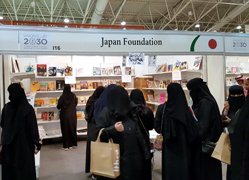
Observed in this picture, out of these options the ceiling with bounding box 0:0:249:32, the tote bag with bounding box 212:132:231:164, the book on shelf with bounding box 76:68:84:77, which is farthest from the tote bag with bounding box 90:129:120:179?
the ceiling with bounding box 0:0:249:32

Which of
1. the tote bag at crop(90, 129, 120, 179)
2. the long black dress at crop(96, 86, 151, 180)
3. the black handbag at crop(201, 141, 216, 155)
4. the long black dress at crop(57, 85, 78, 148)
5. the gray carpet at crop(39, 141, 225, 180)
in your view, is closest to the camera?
the tote bag at crop(90, 129, 120, 179)

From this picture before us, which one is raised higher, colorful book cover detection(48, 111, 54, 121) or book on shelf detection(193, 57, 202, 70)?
book on shelf detection(193, 57, 202, 70)

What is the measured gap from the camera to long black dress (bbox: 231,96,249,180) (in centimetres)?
219

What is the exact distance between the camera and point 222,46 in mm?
4383

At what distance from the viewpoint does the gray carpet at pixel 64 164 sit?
17.3ft

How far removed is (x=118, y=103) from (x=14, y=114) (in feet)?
5.12

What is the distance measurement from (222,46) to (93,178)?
9.91 ft

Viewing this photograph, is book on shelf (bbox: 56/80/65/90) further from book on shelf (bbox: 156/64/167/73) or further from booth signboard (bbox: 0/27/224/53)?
booth signboard (bbox: 0/27/224/53)

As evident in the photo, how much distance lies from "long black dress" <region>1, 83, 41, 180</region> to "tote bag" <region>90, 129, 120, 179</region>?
1386mm

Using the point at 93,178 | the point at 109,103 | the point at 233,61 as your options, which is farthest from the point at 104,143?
the point at 233,61

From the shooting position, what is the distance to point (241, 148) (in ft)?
7.43

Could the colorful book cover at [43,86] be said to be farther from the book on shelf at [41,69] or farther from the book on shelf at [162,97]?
the book on shelf at [162,97]

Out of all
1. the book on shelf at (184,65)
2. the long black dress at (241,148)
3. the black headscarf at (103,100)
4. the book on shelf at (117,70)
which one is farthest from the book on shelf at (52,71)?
the long black dress at (241,148)

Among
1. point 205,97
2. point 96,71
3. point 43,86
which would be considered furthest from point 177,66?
point 205,97
